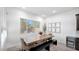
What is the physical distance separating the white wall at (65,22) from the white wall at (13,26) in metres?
0.60

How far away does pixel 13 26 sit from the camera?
177 cm

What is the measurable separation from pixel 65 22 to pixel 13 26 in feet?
3.39

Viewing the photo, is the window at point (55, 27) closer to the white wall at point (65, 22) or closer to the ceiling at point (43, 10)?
the white wall at point (65, 22)

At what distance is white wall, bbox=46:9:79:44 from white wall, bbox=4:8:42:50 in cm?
60

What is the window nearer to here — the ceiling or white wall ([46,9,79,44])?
white wall ([46,9,79,44])

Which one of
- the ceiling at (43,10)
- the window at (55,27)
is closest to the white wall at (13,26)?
the ceiling at (43,10)

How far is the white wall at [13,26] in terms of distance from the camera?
5.78 ft

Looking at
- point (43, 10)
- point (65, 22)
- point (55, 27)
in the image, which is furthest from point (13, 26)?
point (65, 22)

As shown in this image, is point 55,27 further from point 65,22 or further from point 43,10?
point 43,10

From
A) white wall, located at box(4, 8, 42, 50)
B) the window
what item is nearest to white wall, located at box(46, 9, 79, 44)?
the window
